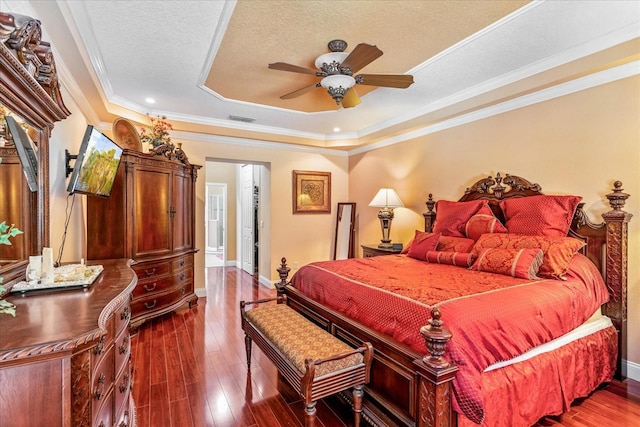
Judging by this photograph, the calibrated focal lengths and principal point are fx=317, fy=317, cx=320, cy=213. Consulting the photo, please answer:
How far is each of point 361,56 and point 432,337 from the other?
195 cm

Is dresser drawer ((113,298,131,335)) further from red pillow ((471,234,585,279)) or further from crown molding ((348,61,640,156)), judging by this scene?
→ crown molding ((348,61,640,156))

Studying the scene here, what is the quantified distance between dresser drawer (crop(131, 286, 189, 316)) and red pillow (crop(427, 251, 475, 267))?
10.0ft

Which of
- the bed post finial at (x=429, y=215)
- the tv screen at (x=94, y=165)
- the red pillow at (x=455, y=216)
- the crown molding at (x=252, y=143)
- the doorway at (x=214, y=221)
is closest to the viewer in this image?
the tv screen at (x=94, y=165)

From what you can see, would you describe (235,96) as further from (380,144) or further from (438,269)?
(438,269)

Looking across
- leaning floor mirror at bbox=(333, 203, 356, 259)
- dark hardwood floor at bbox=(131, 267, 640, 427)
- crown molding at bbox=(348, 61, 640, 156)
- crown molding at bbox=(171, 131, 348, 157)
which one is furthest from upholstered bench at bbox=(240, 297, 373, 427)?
leaning floor mirror at bbox=(333, 203, 356, 259)

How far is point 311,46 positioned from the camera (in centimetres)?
262

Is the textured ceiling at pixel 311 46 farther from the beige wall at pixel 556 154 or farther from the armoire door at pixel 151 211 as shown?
the armoire door at pixel 151 211

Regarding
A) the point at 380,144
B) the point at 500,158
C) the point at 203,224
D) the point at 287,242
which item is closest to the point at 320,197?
the point at 287,242

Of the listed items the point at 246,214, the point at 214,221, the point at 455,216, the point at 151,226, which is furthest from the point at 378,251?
the point at 214,221

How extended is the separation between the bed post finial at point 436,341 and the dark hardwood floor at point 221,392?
3.07ft

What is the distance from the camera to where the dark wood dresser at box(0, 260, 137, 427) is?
37.7 inches

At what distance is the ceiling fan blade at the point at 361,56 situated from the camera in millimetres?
2186

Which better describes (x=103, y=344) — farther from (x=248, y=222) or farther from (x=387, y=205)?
(x=248, y=222)

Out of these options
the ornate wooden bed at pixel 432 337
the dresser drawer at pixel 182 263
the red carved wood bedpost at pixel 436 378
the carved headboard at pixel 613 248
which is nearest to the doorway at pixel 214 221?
the dresser drawer at pixel 182 263
